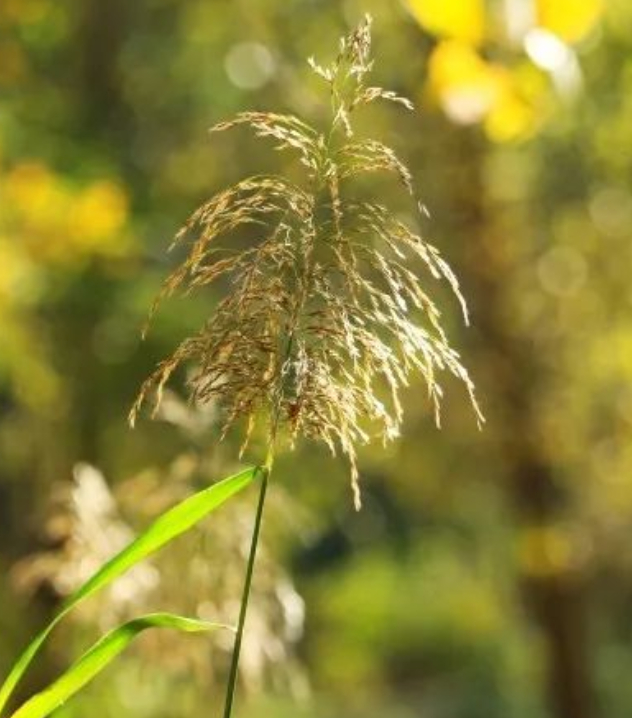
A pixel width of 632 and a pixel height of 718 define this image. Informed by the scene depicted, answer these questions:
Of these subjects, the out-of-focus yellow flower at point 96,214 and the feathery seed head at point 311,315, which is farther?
the out-of-focus yellow flower at point 96,214

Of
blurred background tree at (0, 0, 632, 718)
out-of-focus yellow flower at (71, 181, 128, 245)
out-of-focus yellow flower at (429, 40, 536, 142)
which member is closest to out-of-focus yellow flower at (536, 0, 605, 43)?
out-of-focus yellow flower at (429, 40, 536, 142)

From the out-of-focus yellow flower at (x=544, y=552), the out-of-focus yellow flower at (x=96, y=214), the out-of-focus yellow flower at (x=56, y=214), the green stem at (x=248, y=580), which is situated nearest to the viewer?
the green stem at (x=248, y=580)

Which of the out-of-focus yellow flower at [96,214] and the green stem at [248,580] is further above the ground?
the out-of-focus yellow flower at [96,214]

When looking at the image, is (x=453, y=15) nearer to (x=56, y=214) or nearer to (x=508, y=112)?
(x=508, y=112)

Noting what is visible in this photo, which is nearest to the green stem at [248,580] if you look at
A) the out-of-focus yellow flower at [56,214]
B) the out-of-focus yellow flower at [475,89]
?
the out-of-focus yellow flower at [475,89]

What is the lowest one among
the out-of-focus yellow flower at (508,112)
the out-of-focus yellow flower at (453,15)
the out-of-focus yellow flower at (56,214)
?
the out-of-focus yellow flower at (453,15)

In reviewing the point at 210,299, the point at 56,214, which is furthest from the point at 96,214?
the point at 210,299

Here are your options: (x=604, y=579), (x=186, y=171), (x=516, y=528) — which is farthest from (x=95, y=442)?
(x=604, y=579)

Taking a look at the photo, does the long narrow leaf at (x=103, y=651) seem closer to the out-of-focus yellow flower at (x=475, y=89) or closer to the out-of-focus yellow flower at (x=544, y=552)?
the out-of-focus yellow flower at (x=475, y=89)
